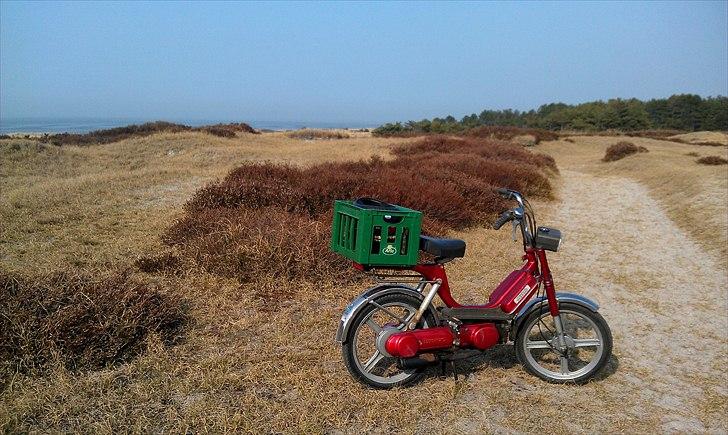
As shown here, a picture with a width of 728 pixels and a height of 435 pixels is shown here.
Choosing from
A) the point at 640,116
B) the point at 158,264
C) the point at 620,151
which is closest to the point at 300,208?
the point at 158,264

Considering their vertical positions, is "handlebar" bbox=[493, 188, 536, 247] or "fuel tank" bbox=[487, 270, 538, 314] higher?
"handlebar" bbox=[493, 188, 536, 247]

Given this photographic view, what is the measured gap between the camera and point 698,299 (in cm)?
588

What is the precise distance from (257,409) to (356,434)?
589 mm

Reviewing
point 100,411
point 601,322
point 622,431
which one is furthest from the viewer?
point 601,322

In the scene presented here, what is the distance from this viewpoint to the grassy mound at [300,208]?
17.0 ft

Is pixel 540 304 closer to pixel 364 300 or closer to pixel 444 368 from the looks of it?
pixel 444 368

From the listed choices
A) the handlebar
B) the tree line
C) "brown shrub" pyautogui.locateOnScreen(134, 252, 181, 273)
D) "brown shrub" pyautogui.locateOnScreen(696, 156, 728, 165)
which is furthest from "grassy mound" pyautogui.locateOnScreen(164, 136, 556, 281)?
the tree line

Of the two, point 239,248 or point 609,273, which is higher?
point 239,248

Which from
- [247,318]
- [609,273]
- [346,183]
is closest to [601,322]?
[247,318]

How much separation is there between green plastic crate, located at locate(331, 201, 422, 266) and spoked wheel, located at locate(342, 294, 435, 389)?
12.4 inches

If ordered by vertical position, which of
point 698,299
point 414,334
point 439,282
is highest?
point 439,282

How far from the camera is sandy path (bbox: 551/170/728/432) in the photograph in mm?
3697

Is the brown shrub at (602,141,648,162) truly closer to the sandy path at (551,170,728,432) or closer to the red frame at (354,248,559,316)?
the sandy path at (551,170,728,432)

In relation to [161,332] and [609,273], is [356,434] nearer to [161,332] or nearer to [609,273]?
[161,332]
